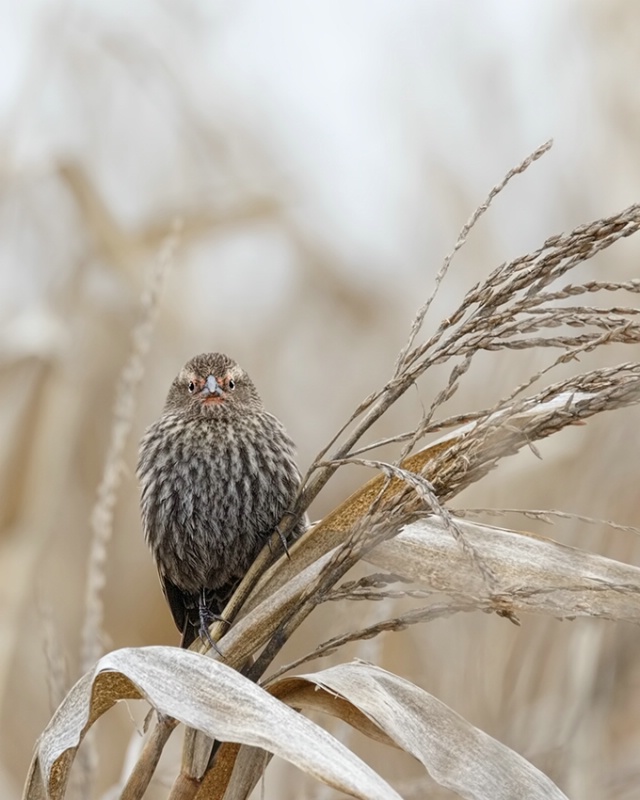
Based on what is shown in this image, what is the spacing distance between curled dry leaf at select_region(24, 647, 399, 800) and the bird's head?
44.7 inches

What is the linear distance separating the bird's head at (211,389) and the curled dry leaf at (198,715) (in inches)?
44.7

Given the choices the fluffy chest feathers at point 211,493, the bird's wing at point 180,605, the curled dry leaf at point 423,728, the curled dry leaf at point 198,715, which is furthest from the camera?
the bird's wing at point 180,605

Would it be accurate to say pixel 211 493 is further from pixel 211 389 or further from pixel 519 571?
pixel 519 571

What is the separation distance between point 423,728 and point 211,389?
1294 millimetres

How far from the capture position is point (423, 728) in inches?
52.3

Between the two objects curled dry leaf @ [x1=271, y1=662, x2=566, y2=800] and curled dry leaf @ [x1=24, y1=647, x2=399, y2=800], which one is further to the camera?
curled dry leaf @ [x1=271, y1=662, x2=566, y2=800]

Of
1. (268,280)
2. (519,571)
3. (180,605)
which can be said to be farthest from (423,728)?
(268,280)

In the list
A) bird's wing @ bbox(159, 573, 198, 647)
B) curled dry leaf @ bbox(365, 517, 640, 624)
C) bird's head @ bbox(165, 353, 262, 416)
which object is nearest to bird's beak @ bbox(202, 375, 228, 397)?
bird's head @ bbox(165, 353, 262, 416)

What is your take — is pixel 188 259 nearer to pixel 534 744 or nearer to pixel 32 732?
pixel 32 732

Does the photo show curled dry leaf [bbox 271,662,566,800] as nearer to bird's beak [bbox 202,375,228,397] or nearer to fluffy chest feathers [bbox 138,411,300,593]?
fluffy chest feathers [bbox 138,411,300,593]

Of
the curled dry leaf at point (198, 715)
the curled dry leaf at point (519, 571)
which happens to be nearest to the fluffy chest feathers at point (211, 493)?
the curled dry leaf at point (519, 571)

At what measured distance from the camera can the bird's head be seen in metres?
2.47

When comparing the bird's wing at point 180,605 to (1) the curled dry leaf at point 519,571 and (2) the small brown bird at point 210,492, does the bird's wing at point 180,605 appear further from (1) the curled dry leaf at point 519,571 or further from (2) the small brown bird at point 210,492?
(1) the curled dry leaf at point 519,571

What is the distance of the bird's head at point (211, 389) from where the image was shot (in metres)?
2.47
